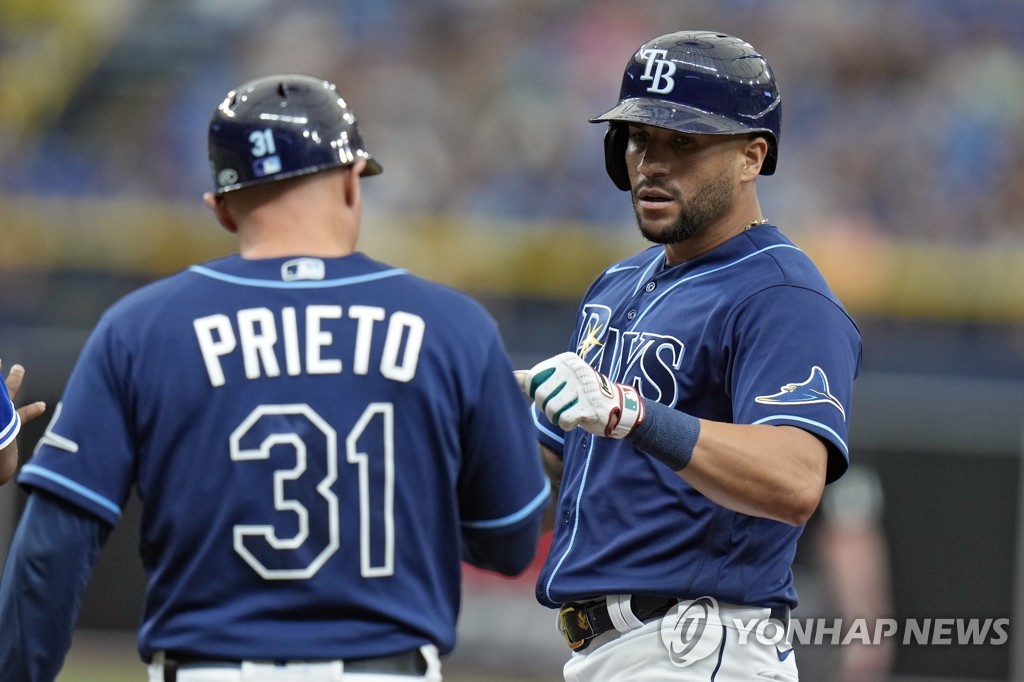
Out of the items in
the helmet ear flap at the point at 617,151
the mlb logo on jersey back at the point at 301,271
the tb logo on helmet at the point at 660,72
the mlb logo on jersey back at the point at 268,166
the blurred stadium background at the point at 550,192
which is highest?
the tb logo on helmet at the point at 660,72

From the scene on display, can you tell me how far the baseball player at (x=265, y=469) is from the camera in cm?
Result: 261

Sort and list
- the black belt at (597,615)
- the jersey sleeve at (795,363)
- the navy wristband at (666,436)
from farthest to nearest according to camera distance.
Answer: the black belt at (597,615), the jersey sleeve at (795,363), the navy wristband at (666,436)

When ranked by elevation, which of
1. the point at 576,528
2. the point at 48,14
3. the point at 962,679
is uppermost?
the point at 48,14

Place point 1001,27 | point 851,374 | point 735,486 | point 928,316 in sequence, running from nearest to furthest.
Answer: point 735,486 → point 851,374 → point 928,316 → point 1001,27

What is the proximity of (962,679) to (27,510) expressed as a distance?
7.19 m

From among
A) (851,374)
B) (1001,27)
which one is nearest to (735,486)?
(851,374)

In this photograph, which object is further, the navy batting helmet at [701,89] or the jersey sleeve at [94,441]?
the navy batting helmet at [701,89]

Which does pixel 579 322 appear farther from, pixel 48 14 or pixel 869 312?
pixel 48 14

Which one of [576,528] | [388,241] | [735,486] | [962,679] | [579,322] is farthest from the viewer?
[388,241]

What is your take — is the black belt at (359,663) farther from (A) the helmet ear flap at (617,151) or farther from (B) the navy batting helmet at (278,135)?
(A) the helmet ear flap at (617,151)

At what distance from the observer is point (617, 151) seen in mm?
3895

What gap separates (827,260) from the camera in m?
11.0

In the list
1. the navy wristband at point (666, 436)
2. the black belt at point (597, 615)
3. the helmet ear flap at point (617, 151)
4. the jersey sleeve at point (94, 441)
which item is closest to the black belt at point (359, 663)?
the jersey sleeve at point (94, 441)

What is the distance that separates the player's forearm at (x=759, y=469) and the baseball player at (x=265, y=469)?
0.60 metres
